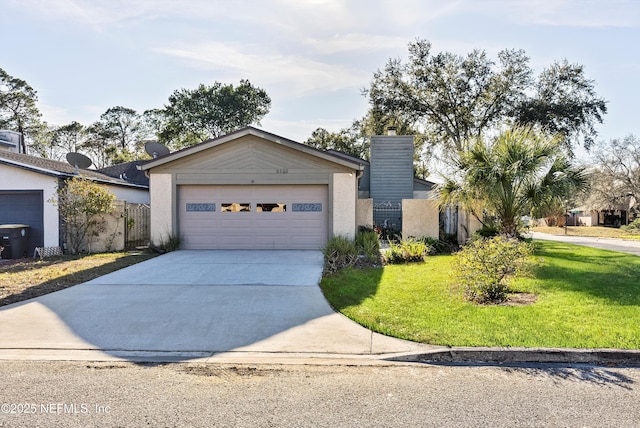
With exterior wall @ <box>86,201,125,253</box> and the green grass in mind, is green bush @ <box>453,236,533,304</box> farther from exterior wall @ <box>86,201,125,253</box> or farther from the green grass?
exterior wall @ <box>86,201,125,253</box>

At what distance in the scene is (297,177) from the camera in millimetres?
14172

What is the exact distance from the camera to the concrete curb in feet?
15.5

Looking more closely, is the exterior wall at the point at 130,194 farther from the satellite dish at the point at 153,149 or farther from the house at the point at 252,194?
the house at the point at 252,194

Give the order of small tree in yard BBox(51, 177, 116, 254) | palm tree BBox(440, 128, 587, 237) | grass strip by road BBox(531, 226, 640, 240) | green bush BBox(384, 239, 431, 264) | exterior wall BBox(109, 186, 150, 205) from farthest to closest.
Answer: grass strip by road BBox(531, 226, 640, 240)
exterior wall BBox(109, 186, 150, 205)
small tree in yard BBox(51, 177, 116, 254)
palm tree BBox(440, 128, 587, 237)
green bush BBox(384, 239, 431, 264)

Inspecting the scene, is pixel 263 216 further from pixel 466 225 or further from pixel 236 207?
pixel 466 225

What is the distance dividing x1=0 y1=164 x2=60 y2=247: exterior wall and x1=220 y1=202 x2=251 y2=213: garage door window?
5.42 meters

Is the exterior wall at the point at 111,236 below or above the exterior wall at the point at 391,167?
below

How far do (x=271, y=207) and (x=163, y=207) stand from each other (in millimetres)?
3579

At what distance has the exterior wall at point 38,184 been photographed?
13938 millimetres

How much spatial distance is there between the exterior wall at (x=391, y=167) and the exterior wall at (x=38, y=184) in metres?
14.1

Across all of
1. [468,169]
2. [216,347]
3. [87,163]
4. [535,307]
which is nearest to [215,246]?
[87,163]

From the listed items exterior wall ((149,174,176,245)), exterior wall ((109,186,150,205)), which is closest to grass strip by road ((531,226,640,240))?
exterior wall ((149,174,176,245))

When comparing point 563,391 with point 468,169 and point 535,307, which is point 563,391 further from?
point 468,169

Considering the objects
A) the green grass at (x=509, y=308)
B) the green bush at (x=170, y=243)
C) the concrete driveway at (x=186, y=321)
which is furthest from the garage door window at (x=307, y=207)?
the concrete driveway at (x=186, y=321)
